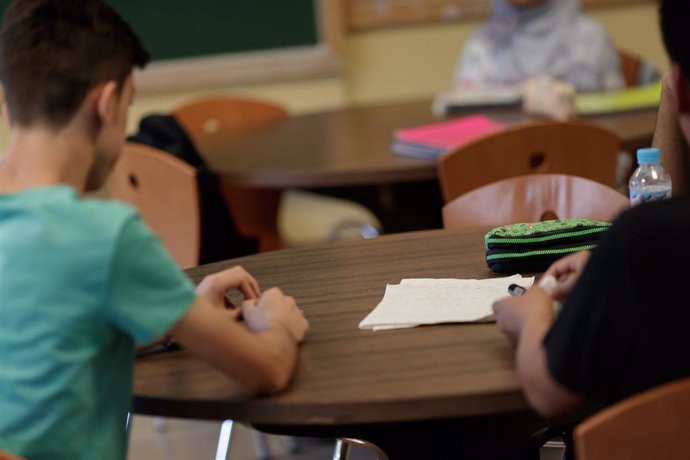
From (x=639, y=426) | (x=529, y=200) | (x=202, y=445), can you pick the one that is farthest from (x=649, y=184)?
(x=202, y=445)

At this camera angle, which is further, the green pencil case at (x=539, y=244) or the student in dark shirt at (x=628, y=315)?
the green pencil case at (x=539, y=244)

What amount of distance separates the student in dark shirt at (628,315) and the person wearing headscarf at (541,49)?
9.29ft

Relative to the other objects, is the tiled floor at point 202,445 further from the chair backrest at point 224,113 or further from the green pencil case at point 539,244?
the green pencil case at point 539,244

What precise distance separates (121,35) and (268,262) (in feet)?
2.14

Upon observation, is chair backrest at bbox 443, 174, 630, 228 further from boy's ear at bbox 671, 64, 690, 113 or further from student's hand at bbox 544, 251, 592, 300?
boy's ear at bbox 671, 64, 690, 113

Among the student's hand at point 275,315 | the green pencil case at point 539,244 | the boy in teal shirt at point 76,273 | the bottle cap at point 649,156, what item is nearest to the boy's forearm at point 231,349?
the boy in teal shirt at point 76,273

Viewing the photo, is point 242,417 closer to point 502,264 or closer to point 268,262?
point 502,264

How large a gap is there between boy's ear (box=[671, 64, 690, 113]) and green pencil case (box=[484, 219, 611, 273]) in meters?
0.49

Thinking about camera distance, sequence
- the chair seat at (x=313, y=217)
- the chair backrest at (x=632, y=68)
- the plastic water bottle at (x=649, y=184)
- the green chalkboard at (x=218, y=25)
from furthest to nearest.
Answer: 1. the chair seat at (x=313, y=217)
2. the green chalkboard at (x=218, y=25)
3. the chair backrest at (x=632, y=68)
4. the plastic water bottle at (x=649, y=184)

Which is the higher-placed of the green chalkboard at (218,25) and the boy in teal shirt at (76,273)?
the green chalkboard at (218,25)

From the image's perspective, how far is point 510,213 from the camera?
7.70ft

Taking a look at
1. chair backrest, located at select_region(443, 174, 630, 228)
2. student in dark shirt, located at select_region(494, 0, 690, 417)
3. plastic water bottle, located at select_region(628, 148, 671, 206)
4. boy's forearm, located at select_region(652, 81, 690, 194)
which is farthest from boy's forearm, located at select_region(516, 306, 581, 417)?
chair backrest, located at select_region(443, 174, 630, 228)

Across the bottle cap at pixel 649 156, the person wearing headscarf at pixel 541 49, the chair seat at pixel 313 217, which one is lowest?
the chair seat at pixel 313 217

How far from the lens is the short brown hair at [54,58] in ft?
4.64
